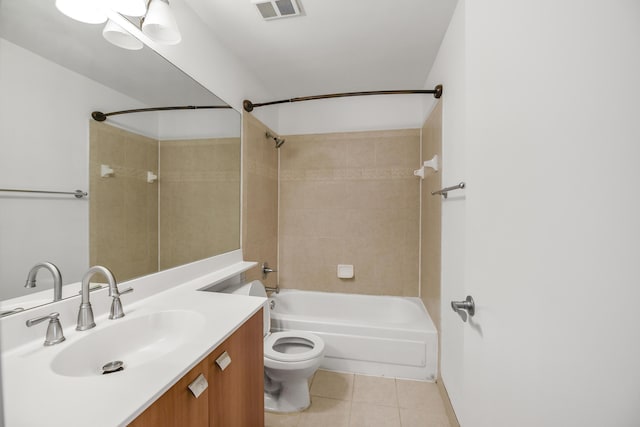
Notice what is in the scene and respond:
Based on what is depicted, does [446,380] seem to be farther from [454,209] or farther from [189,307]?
[189,307]

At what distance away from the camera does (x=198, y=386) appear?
0.83 meters

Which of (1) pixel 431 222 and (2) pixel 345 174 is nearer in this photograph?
(1) pixel 431 222

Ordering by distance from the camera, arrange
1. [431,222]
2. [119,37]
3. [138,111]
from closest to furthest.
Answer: [119,37], [138,111], [431,222]

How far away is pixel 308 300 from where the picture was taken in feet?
9.27

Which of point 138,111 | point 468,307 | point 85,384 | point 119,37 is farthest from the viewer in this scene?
point 138,111

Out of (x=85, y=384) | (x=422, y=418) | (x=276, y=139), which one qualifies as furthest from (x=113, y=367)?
(x=276, y=139)

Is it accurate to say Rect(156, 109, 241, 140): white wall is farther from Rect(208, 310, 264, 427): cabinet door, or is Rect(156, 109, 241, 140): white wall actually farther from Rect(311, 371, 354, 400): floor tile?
Rect(311, 371, 354, 400): floor tile

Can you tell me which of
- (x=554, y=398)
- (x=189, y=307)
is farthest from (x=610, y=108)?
(x=189, y=307)

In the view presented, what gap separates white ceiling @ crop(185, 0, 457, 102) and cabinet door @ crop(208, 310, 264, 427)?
5.72ft

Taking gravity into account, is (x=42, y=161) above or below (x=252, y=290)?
above

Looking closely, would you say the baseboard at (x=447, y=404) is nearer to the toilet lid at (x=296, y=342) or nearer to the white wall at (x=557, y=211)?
the toilet lid at (x=296, y=342)

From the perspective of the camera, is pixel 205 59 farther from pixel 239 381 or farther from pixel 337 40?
pixel 239 381

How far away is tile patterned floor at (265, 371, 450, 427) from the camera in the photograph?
1.63 metres

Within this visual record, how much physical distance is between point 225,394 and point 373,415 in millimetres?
1137
